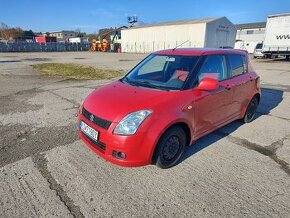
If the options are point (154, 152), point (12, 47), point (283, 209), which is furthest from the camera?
point (12, 47)

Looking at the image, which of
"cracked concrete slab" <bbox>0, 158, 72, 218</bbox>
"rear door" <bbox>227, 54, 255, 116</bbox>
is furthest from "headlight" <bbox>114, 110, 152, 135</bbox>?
"rear door" <bbox>227, 54, 255, 116</bbox>

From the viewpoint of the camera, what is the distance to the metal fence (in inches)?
1664

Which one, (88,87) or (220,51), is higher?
(220,51)

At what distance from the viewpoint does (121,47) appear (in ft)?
177

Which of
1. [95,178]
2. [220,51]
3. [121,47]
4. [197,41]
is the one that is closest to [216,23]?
[197,41]

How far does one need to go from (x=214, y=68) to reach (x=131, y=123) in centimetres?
195

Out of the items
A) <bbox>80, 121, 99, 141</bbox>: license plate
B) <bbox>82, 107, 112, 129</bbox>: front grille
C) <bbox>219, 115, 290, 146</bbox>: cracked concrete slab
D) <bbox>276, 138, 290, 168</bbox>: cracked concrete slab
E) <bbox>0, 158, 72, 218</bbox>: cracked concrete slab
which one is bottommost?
<bbox>0, 158, 72, 218</bbox>: cracked concrete slab

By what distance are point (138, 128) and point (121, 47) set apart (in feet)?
174

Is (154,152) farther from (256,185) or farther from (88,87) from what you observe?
(88,87)

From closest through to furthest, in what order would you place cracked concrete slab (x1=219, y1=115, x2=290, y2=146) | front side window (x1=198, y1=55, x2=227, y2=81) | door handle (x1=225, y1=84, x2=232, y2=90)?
front side window (x1=198, y1=55, x2=227, y2=81) < door handle (x1=225, y1=84, x2=232, y2=90) < cracked concrete slab (x1=219, y1=115, x2=290, y2=146)

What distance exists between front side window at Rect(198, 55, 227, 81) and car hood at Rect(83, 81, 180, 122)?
746mm

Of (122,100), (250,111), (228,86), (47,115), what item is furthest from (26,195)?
(250,111)

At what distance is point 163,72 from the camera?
4.18m

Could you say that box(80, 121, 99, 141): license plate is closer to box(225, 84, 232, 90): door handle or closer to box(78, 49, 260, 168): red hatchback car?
box(78, 49, 260, 168): red hatchback car
